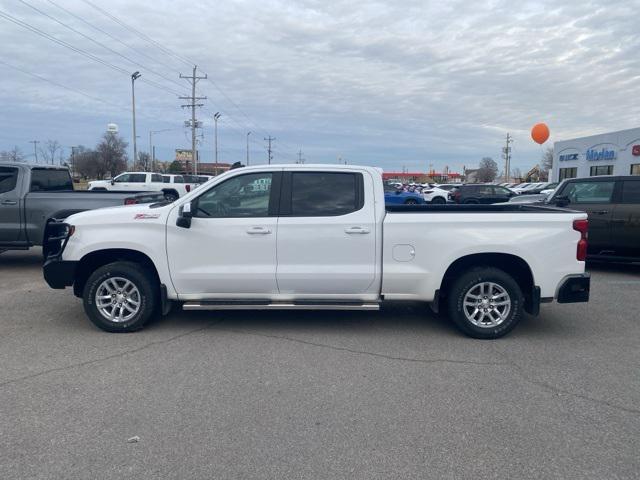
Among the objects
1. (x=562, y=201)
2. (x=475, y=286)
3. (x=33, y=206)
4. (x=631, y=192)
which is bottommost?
(x=475, y=286)

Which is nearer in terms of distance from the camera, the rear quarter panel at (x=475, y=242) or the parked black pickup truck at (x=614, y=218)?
the rear quarter panel at (x=475, y=242)

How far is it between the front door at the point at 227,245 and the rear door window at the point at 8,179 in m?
5.79

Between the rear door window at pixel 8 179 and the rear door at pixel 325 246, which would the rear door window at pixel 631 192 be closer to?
the rear door at pixel 325 246

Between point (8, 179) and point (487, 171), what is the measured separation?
120193 millimetres

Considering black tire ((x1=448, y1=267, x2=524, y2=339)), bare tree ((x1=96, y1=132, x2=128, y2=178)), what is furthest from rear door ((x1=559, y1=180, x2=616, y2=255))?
bare tree ((x1=96, y1=132, x2=128, y2=178))

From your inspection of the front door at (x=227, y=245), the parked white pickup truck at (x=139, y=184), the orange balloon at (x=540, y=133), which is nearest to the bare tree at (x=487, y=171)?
the orange balloon at (x=540, y=133)

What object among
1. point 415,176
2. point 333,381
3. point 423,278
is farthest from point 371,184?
point 415,176

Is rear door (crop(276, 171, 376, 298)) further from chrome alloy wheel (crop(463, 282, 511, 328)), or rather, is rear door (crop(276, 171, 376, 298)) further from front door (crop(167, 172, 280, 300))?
chrome alloy wheel (crop(463, 282, 511, 328))

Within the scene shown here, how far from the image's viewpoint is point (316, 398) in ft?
14.4

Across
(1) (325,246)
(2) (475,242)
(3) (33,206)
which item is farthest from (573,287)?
(3) (33,206)

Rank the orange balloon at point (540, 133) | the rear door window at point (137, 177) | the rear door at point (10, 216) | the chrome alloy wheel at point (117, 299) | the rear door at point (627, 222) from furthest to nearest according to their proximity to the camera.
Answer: the orange balloon at point (540, 133), the rear door window at point (137, 177), the rear door at point (10, 216), the rear door at point (627, 222), the chrome alloy wheel at point (117, 299)

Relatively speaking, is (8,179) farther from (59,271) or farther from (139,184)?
(139,184)

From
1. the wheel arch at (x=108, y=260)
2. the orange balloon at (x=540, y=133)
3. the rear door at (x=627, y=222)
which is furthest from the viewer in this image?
the orange balloon at (x=540, y=133)

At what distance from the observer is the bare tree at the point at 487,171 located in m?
119
